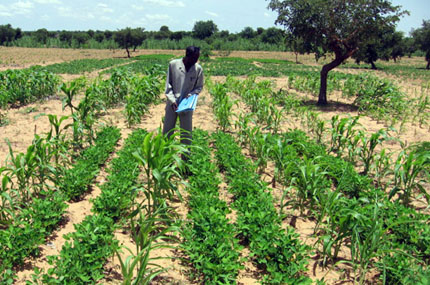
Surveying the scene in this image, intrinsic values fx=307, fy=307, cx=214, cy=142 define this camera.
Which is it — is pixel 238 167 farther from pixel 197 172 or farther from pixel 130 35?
pixel 130 35

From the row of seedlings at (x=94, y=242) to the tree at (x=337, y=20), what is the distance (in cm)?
889

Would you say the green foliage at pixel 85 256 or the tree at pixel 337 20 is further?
the tree at pixel 337 20

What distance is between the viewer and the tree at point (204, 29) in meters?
98.3

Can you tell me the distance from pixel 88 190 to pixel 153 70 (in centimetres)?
942

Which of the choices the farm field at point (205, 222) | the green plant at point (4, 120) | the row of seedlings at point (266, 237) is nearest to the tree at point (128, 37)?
the green plant at point (4, 120)

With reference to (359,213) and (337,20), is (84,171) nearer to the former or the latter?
(359,213)

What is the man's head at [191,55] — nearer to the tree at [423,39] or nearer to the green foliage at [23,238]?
the green foliage at [23,238]

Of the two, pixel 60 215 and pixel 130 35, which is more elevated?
pixel 130 35

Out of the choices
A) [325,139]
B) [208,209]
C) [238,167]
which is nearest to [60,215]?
[208,209]

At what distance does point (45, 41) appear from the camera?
68.1 m

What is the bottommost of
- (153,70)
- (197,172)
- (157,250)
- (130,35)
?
(157,250)

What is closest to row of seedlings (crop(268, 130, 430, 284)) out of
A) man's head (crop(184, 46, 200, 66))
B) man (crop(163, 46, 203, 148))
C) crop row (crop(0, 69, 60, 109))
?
man (crop(163, 46, 203, 148))

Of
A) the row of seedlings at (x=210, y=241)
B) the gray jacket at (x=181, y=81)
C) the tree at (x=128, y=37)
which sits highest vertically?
the tree at (x=128, y=37)

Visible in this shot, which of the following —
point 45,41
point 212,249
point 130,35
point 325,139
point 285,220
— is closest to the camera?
point 212,249
